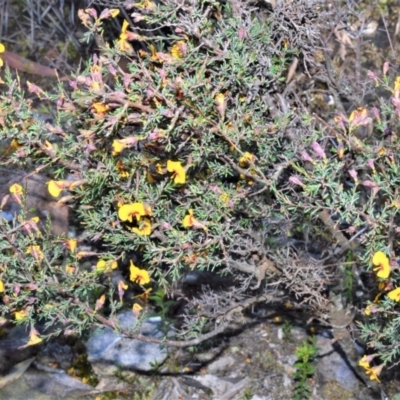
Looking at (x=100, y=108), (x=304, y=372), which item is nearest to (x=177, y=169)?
(x=100, y=108)

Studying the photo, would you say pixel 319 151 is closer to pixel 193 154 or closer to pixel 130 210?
pixel 193 154

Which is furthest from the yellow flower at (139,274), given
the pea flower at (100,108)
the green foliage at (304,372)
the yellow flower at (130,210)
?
the green foliage at (304,372)

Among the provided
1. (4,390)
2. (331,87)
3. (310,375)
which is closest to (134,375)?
(4,390)

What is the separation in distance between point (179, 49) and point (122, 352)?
170 centimetres

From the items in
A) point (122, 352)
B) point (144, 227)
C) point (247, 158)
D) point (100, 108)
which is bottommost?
point (122, 352)

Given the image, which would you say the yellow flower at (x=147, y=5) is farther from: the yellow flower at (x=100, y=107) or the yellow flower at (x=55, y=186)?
the yellow flower at (x=55, y=186)

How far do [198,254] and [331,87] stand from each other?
951mm

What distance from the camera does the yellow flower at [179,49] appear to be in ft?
7.34

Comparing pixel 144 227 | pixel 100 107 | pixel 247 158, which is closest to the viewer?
pixel 100 107

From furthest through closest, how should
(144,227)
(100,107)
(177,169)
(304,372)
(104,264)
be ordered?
(304,372) → (104,264) → (144,227) → (177,169) → (100,107)

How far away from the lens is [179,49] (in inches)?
90.6

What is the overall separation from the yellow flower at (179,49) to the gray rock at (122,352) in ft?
4.97

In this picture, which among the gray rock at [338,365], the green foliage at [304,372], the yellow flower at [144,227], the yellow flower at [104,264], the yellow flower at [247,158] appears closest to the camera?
the yellow flower at [247,158]

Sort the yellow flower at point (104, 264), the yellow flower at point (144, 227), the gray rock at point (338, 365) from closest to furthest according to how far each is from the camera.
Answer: the yellow flower at point (144, 227) → the yellow flower at point (104, 264) → the gray rock at point (338, 365)
